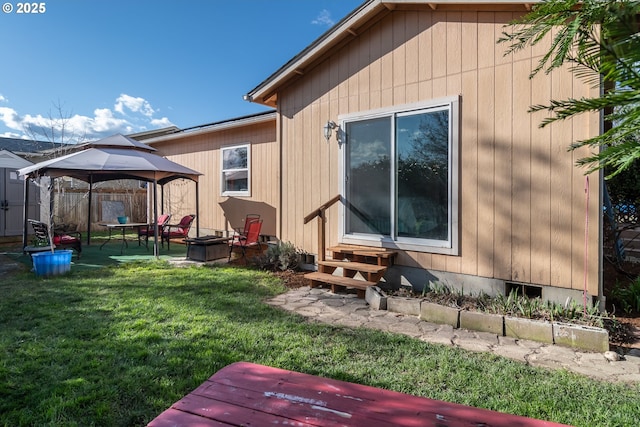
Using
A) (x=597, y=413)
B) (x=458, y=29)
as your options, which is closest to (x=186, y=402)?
(x=597, y=413)

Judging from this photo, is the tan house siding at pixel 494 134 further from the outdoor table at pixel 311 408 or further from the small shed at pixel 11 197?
the small shed at pixel 11 197

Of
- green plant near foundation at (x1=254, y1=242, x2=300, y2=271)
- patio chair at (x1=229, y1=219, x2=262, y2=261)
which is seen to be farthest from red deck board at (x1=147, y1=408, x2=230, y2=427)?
patio chair at (x1=229, y1=219, x2=262, y2=261)

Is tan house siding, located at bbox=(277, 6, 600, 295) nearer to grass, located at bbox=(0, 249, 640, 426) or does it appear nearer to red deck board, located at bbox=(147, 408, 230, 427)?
grass, located at bbox=(0, 249, 640, 426)

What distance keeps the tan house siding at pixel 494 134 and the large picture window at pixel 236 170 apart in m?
4.03

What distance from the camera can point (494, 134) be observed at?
14.1 ft

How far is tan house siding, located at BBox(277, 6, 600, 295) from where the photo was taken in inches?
152

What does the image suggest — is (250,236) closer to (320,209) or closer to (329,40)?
(320,209)

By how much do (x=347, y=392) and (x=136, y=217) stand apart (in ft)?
47.3

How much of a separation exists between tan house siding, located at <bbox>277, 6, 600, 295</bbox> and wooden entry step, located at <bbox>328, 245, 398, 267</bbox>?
8.5 inches

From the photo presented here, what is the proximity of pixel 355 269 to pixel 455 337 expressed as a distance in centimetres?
172

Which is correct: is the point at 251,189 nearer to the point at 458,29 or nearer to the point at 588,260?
the point at 458,29

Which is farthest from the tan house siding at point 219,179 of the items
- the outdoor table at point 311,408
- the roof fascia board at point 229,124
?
the outdoor table at point 311,408

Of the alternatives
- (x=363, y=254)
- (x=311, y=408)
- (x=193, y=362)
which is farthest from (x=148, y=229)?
(x=311, y=408)

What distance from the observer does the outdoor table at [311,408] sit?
1.29 metres
